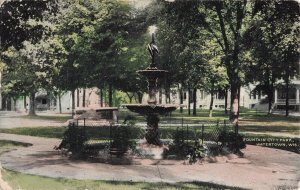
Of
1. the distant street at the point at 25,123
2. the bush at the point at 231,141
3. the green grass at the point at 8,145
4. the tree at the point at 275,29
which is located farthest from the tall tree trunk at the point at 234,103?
the distant street at the point at 25,123

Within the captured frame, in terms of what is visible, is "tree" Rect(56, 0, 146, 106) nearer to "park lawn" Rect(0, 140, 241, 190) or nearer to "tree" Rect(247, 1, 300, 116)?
"tree" Rect(247, 1, 300, 116)

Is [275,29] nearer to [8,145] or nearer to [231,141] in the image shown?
[231,141]

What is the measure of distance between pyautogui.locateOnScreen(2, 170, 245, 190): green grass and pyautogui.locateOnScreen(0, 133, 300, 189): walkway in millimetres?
565

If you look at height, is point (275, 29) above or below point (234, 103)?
above

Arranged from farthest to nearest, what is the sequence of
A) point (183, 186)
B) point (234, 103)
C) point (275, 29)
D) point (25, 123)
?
point (25, 123) < point (234, 103) < point (275, 29) < point (183, 186)

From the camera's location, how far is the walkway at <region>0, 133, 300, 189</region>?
11.9 m

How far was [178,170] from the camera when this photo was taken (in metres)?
13.3

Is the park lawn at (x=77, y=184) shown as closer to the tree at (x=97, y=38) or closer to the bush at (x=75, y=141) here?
the bush at (x=75, y=141)

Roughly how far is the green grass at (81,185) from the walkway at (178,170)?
57 cm

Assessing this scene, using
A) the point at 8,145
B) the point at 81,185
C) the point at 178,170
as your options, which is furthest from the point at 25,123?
the point at 81,185

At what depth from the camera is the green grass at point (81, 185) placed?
10.2 metres

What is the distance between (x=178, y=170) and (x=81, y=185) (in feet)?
12.1

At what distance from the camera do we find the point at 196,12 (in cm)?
2347

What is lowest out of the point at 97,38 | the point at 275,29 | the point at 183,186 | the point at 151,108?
the point at 183,186
